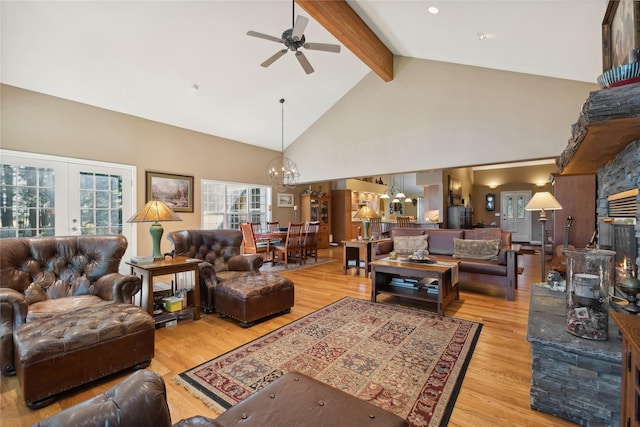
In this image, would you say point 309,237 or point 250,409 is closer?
point 250,409

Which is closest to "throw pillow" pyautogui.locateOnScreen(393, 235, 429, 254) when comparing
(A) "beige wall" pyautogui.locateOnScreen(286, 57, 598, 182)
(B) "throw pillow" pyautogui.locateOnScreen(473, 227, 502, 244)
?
(B) "throw pillow" pyautogui.locateOnScreen(473, 227, 502, 244)

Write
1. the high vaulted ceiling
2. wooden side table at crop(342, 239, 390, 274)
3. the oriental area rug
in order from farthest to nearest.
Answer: wooden side table at crop(342, 239, 390, 274), the high vaulted ceiling, the oriental area rug

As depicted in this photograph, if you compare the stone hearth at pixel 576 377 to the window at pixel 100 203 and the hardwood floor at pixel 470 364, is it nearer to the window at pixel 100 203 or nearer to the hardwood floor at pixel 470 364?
the hardwood floor at pixel 470 364

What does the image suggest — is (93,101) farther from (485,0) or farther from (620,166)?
(620,166)

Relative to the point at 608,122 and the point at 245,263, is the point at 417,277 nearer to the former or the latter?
the point at 245,263

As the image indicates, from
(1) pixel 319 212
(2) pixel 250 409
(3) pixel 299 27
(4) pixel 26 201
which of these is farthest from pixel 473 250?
(4) pixel 26 201

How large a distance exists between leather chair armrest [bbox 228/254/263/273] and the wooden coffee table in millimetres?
1561

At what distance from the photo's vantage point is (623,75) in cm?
142

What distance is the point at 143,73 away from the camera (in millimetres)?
4355

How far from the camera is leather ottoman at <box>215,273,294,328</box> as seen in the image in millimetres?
2941

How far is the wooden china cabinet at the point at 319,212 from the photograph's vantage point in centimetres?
912

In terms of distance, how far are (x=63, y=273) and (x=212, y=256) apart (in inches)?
59.2

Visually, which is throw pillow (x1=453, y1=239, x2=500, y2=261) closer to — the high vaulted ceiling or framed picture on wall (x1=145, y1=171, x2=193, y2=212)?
the high vaulted ceiling

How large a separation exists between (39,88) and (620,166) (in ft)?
22.7
